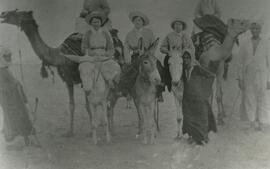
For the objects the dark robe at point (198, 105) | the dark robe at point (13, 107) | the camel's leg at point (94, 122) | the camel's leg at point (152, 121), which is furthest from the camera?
the dark robe at point (198, 105)

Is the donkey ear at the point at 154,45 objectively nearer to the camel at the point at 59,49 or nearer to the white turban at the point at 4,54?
the camel at the point at 59,49

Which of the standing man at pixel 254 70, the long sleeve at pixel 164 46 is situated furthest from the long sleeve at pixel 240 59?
the long sleeve at pixel 164 46

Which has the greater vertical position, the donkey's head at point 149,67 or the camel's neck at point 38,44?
the camel's neck at point 38,44

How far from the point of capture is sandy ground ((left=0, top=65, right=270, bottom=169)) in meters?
7.36

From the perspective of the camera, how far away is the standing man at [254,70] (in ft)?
25.3

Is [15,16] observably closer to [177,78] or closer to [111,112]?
[111,112]

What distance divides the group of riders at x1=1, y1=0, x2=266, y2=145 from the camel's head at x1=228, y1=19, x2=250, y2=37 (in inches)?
0.6

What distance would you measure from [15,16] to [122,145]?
2.59 meters

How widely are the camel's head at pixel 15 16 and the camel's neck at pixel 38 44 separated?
0.07m

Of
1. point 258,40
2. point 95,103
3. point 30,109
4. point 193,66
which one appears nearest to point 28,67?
point 30,109

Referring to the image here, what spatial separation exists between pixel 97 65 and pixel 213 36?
1932 mm

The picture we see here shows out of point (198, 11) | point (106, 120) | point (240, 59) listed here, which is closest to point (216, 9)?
point (198, 11)

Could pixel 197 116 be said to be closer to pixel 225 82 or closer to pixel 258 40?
pixel 225 82

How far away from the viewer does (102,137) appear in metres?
7.48
